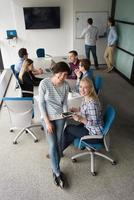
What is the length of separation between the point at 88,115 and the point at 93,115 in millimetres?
66

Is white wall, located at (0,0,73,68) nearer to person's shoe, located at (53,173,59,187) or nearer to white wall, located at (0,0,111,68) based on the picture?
white wall, located at (0,0,111,68)

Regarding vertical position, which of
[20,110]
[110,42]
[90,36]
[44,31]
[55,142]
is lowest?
[55,142]

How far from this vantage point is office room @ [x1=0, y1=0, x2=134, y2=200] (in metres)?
2.21

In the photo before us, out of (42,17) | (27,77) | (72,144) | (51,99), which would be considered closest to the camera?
(51,99)

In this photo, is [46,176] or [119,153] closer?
[46,176]

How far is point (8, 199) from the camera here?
2080 millimetres

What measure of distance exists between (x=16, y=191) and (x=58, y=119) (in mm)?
956

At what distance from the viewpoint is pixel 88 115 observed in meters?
2.22

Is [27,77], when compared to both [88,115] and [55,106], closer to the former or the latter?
[55,106]

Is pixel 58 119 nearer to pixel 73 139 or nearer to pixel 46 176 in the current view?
pixel 73 139

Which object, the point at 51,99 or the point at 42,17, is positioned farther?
the point at 42,17

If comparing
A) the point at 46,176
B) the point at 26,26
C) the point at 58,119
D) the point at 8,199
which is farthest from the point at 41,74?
the point at 26,26

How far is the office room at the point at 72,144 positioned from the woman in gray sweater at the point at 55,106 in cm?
31

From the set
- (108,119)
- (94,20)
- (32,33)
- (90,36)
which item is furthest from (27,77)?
(94,20)
